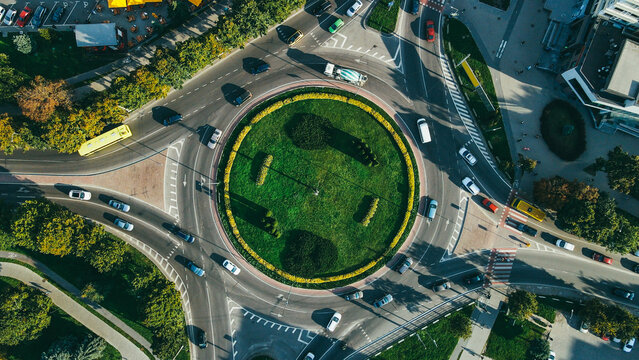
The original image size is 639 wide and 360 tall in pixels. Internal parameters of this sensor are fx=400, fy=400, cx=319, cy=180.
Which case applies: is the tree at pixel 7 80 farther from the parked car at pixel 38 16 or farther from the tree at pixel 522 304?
the tree at pixel 522 304

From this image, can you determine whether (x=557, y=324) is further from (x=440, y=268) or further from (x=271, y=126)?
(x=271, y=126)

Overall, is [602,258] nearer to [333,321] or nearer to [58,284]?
[333,321]

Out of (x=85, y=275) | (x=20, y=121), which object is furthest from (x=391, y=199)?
(x=20, y=121)

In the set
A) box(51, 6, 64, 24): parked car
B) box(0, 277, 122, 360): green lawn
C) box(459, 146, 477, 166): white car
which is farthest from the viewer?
box(459, 146, 477, 166): white car

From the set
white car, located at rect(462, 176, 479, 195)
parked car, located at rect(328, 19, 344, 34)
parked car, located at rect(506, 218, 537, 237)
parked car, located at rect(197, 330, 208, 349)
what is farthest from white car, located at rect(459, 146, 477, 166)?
parked car, located at rect(197, 330, 208, 349)

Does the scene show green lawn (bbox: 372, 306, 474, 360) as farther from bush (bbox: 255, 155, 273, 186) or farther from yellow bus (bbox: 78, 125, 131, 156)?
yellow bus (bbox: 78, 125, 131, 156)

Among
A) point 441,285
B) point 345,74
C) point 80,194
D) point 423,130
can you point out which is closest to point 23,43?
point 80,194

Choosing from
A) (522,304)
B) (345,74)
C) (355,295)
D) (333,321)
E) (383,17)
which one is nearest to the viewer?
(522,304)
